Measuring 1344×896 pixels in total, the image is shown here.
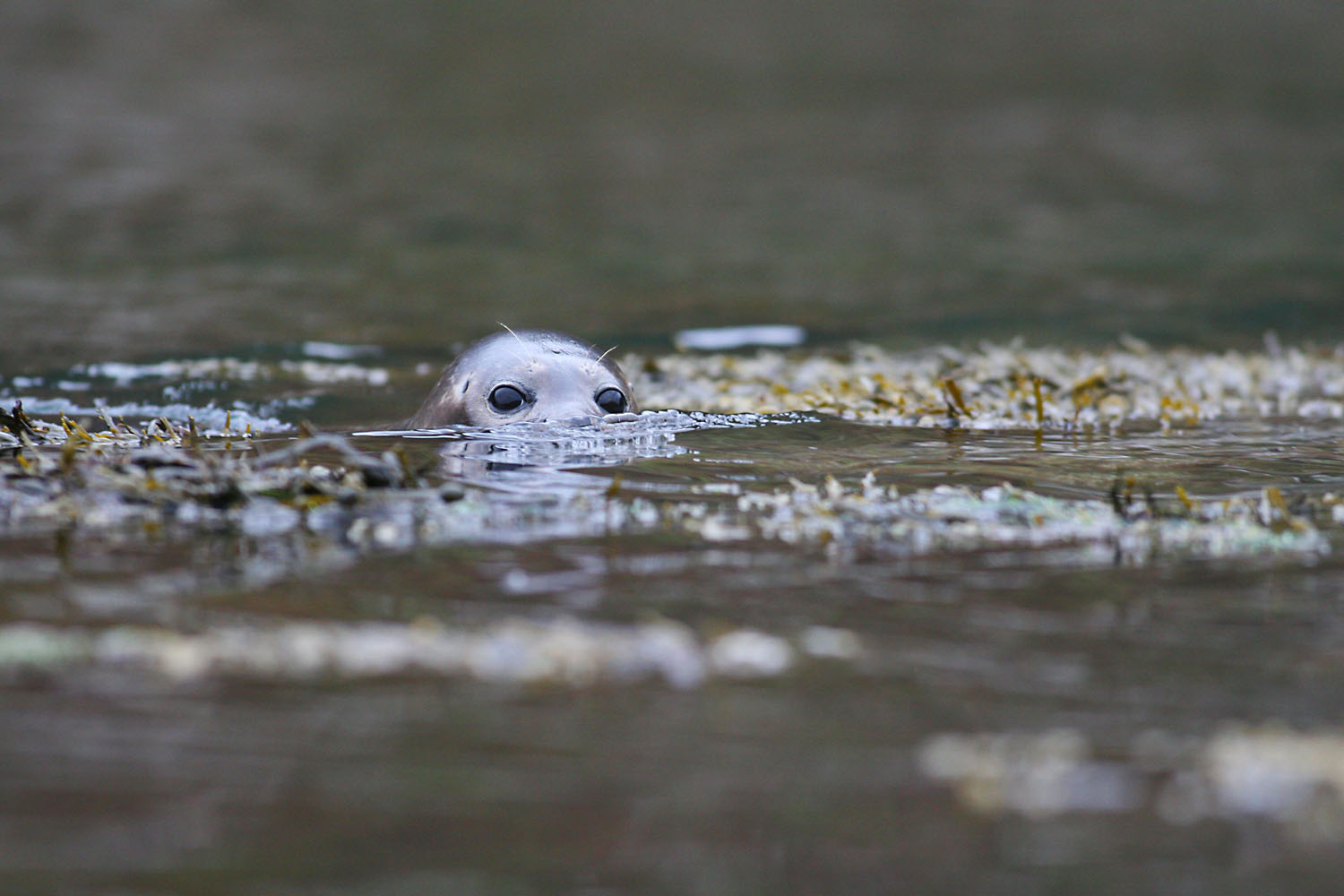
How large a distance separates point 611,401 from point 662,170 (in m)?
11.5

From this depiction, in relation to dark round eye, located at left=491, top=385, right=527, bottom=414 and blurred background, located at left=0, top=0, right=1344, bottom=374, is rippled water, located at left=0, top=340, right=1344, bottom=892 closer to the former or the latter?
dark round eye, located at left=491, top=385, right=527, bottom=414

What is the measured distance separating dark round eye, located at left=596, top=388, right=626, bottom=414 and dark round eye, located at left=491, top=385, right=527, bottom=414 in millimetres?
263

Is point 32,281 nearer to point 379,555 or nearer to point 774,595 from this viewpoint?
point 379,555

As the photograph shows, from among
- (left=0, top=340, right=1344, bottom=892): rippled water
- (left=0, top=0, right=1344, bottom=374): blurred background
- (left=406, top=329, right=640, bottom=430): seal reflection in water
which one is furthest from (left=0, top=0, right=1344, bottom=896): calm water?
(left=406, top=329, right=640, bottom=430): seal reflection in water

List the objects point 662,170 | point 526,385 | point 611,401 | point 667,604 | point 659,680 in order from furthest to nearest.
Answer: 1. point 662,170
2. point 611,401
3. point 526,385
4. point 667,604
5. point 659,680

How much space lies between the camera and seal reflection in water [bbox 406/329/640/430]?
5.44m

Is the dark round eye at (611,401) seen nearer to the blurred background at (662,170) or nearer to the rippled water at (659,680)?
the rippled water at (659,680)

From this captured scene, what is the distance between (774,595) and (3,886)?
1754 millimetres

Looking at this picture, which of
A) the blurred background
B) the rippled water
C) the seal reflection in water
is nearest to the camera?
the rippled water

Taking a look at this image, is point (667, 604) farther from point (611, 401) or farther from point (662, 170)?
point (662, 170)

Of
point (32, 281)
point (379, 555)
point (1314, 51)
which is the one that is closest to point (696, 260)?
point (32, 281)

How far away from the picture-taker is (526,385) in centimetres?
545

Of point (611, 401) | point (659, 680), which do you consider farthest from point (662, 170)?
point (659, 680)

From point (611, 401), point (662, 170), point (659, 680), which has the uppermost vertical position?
point (662, 170)
